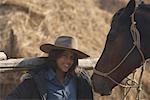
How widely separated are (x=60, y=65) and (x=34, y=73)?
0.20 m

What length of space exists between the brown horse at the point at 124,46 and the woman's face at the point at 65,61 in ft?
0.78

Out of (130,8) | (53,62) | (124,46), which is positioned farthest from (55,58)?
(130,8)

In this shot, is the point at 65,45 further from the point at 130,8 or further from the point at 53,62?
the point at 130,8

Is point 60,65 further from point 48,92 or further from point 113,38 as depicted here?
point 113,38

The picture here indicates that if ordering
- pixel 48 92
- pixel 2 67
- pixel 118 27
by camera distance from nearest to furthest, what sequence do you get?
pixel 118 27 < pixel 48 92 < pixel 2 67

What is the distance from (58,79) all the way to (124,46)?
1.93ft

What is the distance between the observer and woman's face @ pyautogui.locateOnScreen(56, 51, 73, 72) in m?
3.54

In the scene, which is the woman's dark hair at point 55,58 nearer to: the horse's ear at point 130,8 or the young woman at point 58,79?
the young woman at point 58,79

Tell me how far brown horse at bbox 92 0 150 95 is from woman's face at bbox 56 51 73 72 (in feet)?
0.78

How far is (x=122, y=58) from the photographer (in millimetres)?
3297

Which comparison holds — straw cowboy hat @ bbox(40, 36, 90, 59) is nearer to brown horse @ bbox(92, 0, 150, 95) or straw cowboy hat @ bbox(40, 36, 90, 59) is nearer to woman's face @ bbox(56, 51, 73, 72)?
woman's face @ bbox(56, 51, 73, 72)

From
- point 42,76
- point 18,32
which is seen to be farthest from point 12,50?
point 42,76

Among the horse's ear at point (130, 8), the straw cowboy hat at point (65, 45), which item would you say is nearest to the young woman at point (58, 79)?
the straw cowboy hat at point (65, 45)

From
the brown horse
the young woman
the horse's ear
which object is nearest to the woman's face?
the young woman
